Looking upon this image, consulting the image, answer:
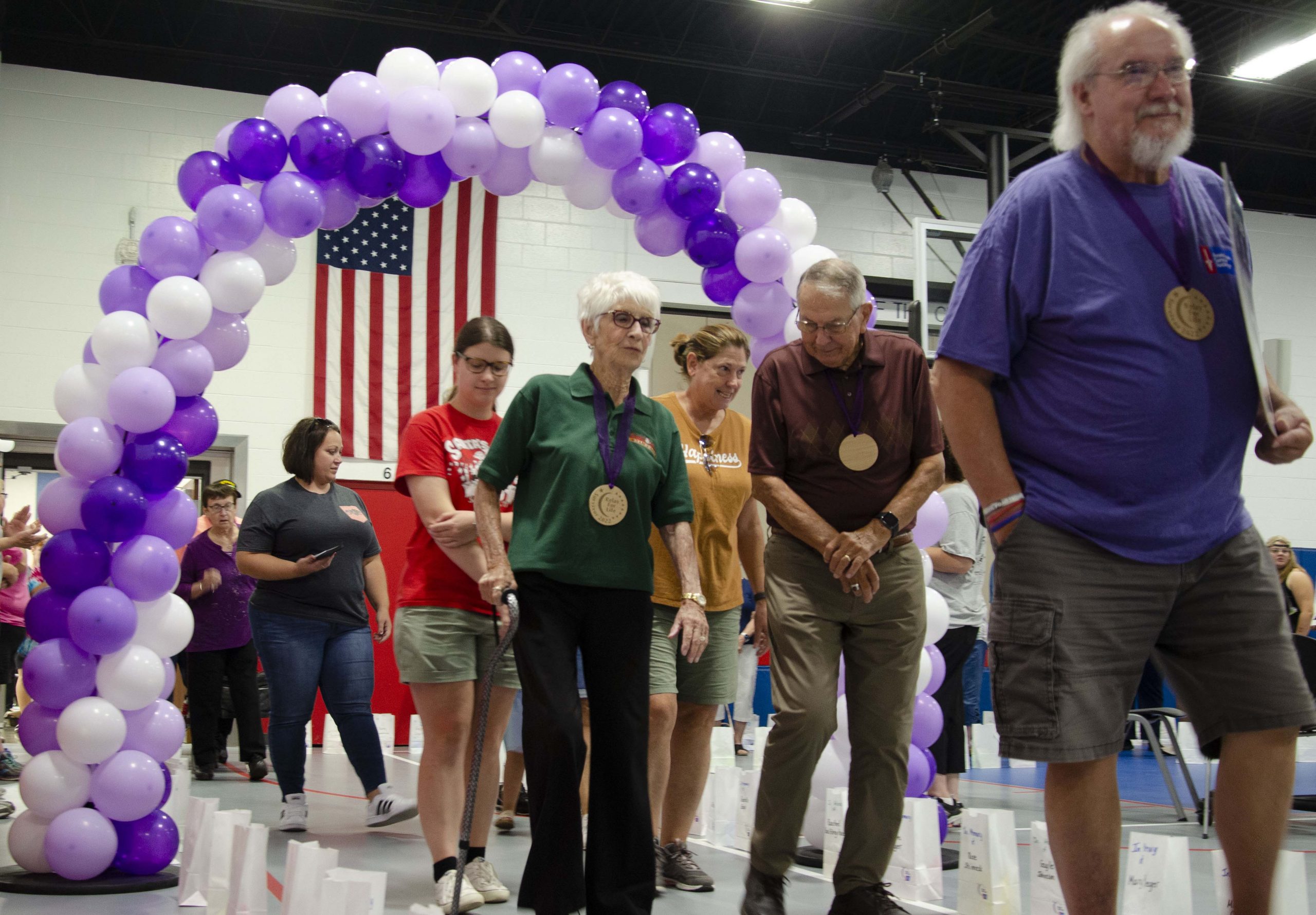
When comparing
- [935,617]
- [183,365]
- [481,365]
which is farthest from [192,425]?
[935,617]

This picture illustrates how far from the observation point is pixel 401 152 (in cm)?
420

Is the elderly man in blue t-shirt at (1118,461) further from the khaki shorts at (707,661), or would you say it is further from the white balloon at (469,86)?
the white balloon at (469,86)

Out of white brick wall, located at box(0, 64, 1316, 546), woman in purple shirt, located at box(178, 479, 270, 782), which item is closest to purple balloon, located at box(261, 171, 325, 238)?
woman in purple shirt, located at box(178, 479, 270, 782)

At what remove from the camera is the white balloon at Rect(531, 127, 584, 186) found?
429cm

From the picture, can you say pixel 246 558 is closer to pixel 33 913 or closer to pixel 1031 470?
pixel 33 913

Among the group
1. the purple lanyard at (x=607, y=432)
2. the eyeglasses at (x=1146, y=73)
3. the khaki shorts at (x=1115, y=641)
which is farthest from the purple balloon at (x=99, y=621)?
the eyeglasses at (x=1146, y=73)

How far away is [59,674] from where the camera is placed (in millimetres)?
3578

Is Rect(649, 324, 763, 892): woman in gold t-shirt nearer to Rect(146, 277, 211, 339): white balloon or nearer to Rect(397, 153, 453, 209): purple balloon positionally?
Rect(397, 153, 453, 209): purple balloon

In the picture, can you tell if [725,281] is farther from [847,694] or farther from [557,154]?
[847,694]

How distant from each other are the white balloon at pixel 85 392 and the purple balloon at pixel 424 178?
119 centimetres

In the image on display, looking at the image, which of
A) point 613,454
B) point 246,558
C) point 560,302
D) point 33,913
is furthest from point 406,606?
point 560,302

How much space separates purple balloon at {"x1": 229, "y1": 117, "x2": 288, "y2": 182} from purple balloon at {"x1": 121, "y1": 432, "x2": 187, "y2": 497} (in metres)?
0.97

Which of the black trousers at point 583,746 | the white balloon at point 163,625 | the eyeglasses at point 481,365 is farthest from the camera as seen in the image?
the white balloon at point 163,625

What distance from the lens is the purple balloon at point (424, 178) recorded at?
13.9 ft
